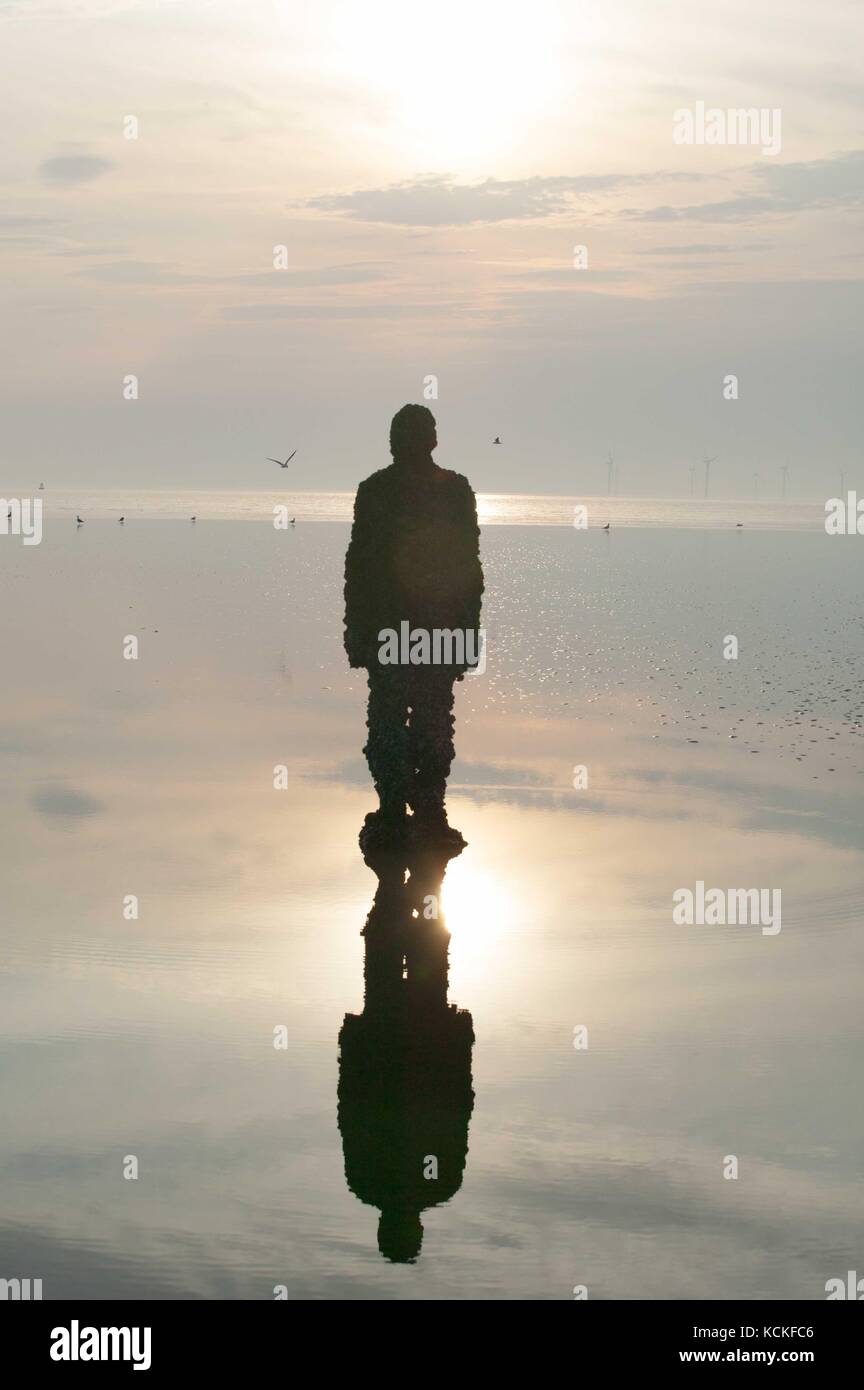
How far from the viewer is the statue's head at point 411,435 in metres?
26.7

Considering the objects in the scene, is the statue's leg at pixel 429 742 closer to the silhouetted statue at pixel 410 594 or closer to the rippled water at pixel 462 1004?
the silhouetted statue at pixel 410 594

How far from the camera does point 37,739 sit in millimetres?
34531

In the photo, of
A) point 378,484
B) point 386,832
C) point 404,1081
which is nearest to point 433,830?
point 386,832

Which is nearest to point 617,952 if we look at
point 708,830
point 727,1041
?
point 727,1041

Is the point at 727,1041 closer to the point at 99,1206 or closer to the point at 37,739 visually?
the point at 99,1206

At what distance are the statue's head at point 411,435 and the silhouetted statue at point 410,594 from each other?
0.05 ft

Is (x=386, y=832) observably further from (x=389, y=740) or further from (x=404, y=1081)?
(x=404, y=1081)

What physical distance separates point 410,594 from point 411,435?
2.33 m

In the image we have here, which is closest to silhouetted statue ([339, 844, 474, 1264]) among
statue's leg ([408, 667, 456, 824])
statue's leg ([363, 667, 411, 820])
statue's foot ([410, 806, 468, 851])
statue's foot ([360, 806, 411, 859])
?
statue's foot ([360, 806, 411, 859])

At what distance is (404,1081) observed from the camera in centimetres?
1600

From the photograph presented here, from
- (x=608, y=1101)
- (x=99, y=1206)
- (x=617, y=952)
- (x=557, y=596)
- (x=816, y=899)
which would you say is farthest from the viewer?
(x=557, y=596)

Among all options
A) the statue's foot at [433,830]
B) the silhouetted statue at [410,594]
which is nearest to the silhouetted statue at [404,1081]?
the statue's foot at [433,830]
